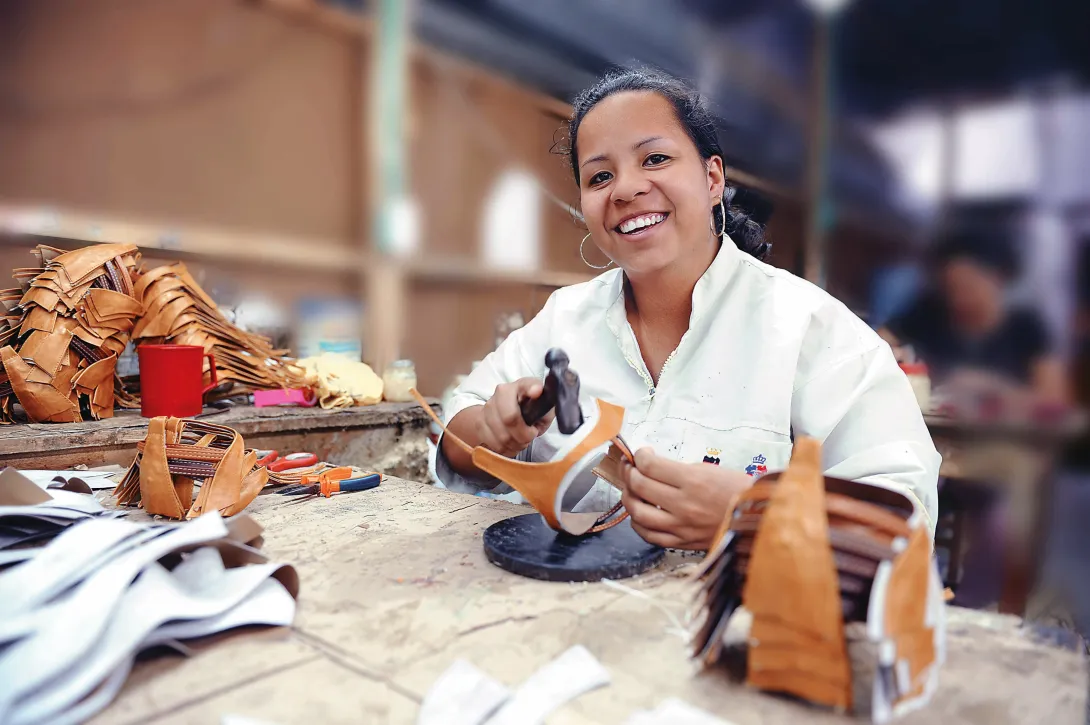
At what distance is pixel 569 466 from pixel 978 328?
2992mm

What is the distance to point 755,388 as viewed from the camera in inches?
61.7

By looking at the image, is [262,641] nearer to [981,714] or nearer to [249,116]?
[981,714]

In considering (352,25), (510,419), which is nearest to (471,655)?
(510,419)

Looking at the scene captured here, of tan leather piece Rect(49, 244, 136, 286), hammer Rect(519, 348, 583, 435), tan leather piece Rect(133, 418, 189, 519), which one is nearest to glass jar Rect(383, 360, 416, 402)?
tan leather piece Rect(49, 244, 136, 286)

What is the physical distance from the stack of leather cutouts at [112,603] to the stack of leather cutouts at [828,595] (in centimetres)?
62

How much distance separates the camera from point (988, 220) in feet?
11.3

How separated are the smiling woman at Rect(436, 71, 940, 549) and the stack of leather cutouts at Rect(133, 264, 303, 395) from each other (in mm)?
1442

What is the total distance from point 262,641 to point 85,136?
2.98 metres

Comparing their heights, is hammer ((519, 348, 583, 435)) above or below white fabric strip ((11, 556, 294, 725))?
above

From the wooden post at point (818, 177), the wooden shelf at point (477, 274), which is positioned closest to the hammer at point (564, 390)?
the wooden shelf at point (477, 274)

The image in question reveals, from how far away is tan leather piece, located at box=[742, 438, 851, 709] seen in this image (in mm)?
689

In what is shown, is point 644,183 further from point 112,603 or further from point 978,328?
point 978,328

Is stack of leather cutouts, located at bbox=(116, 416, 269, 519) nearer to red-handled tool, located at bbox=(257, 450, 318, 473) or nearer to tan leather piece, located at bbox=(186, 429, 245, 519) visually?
tan leather piece, located at bbox=(186, 429, 245, 519)

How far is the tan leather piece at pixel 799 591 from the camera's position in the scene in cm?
69
